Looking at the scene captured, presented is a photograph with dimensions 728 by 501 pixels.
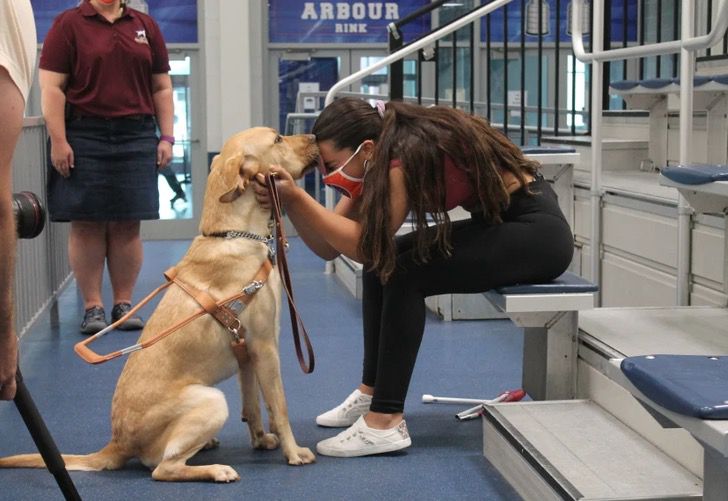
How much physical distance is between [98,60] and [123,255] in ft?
3.14

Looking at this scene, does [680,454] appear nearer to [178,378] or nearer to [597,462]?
[597,462]

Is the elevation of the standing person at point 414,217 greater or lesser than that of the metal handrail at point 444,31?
lesser

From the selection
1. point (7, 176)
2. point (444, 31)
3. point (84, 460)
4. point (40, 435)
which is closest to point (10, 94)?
point (7, 176)

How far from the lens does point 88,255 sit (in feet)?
16.3

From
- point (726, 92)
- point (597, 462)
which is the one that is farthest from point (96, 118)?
point (597, 462)

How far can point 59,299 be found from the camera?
5.98 m

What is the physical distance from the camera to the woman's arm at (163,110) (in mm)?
5016

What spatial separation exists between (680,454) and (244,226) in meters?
1.35

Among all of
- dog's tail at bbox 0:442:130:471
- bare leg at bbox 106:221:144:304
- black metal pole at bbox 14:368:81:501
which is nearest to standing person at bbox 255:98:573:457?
dog's tail at bbox 0:442:130:471

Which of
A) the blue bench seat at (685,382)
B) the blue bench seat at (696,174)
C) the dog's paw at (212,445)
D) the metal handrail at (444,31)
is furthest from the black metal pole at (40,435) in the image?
the metal handrail at (444,31)

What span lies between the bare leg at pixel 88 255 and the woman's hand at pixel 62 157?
28cm

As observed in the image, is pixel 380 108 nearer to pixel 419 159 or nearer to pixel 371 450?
pixel 419 159

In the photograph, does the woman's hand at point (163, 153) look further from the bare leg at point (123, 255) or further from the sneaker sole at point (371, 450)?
the sneaker sole at point (371, 450)

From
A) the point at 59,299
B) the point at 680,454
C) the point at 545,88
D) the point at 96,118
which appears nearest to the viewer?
the point at 680,454
